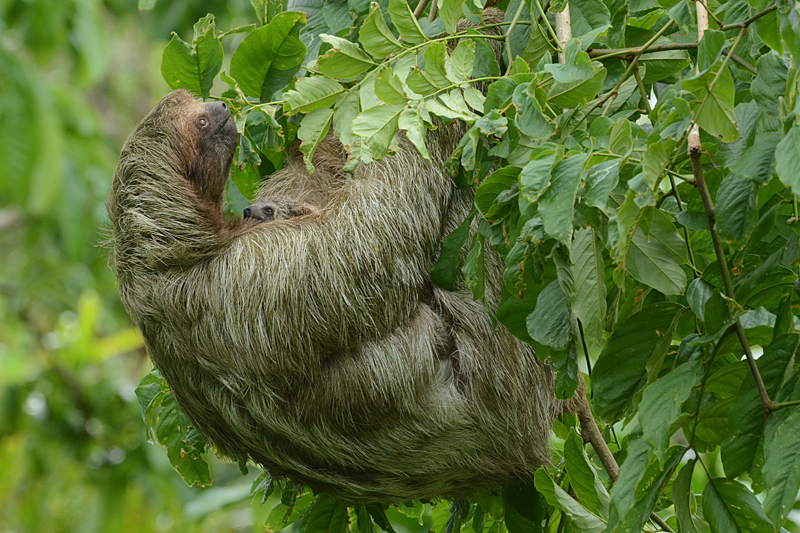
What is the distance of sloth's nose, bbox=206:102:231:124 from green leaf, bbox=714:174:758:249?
2440mm

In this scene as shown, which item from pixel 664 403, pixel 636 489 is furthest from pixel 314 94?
pixel 636 489

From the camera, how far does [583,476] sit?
300 centimetres

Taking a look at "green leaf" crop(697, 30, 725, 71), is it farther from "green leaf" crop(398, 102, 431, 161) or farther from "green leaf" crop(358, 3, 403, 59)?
"green leaf" crop(358, 3, 403, 59)

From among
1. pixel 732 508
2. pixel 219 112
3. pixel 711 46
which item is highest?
pixel 711 46

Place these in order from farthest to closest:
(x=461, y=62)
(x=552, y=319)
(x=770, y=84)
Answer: (x=461, y=62)
(x=552, y=319)
(x=770, y=84)

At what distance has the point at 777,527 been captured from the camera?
2049mm

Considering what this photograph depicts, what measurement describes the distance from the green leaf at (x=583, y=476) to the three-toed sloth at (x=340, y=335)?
66 centimetres

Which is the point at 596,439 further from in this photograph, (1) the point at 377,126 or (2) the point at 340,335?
(1) the point at 377,126

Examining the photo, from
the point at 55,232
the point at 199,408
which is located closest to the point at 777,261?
the point at 199,408

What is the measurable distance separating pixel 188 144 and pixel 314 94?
1115 millimetres

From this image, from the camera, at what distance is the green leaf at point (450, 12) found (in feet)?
9.41

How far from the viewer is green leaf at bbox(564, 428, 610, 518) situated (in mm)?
2947

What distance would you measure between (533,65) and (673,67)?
1.77 feet

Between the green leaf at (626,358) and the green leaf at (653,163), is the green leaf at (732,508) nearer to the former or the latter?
the green leaf at (626,358)
